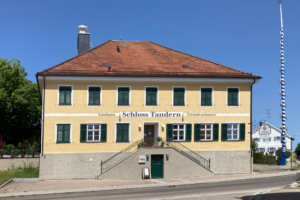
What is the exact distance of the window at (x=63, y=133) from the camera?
27938 millimetres

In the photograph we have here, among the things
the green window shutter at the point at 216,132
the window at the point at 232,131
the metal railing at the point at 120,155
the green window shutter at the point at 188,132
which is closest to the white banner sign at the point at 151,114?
the green window shutter at the point at 188,132

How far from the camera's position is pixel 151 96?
29.5 m

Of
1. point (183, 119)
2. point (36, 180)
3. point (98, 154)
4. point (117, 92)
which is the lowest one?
point (36, 180)

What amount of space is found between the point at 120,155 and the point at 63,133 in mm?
4516

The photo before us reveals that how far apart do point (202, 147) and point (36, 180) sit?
1260 centimetres

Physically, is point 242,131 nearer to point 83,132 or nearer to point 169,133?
point 169,133

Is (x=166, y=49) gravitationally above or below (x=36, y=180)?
above

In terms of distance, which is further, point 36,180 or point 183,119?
point 183,119

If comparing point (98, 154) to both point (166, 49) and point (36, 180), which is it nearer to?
point (36, 180)

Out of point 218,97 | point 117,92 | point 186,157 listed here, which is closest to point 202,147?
point 186,157

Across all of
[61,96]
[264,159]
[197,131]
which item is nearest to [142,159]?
[197,131]

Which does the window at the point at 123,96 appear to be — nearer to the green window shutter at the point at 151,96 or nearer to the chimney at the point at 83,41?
the green window shutter at the point at 151,96

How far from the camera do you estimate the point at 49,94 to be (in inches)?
1099

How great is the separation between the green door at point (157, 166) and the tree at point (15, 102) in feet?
76.8
